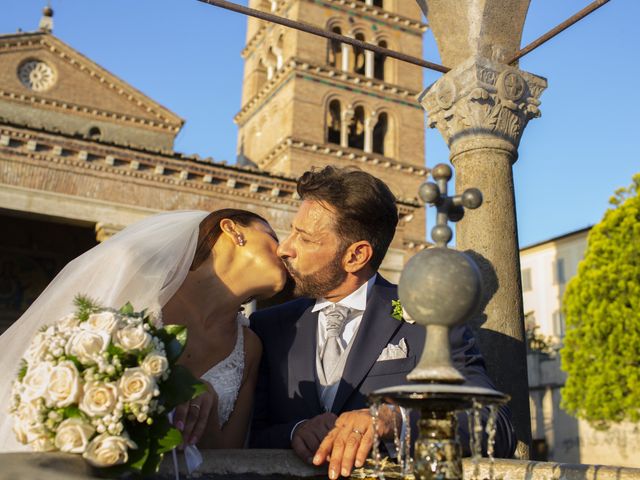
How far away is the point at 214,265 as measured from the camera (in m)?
3.44

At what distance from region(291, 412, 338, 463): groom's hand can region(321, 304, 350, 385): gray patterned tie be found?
1.82 ft

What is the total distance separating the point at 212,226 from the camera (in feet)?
11.7

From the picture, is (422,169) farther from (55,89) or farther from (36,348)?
(36,348)

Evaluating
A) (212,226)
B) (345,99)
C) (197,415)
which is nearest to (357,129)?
(345,99)

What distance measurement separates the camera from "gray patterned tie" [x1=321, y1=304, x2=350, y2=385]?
340 centimetres

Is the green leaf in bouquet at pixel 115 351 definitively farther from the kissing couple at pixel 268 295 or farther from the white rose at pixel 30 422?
the kissing couple at pixel 268 295

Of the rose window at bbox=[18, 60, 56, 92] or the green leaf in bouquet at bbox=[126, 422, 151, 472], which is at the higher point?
the rose window at bbox=[18, 60, 56, 92]

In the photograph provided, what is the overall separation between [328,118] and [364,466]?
31915 mm

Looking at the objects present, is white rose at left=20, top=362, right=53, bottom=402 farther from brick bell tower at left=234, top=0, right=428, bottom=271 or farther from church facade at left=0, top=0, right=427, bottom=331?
brick bell tower at left=234, top=0, right=428, bottom=271

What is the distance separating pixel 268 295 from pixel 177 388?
138 cm

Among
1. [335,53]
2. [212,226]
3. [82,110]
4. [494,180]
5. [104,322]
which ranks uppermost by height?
[335,53]

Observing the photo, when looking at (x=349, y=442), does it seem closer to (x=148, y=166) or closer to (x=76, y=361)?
(x=76, y=361)

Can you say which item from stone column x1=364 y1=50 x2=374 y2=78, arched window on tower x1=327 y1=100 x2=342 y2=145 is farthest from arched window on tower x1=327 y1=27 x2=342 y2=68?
arched window on tower x1=327 y1=100 x2=342 y2=145

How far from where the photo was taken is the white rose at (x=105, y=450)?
6.56 feet
